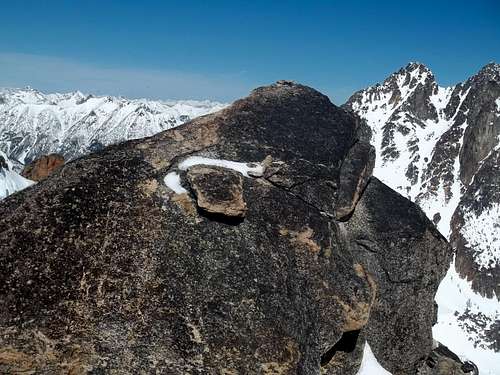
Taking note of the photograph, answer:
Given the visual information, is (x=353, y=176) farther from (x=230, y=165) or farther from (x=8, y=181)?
(x=8, y=181)

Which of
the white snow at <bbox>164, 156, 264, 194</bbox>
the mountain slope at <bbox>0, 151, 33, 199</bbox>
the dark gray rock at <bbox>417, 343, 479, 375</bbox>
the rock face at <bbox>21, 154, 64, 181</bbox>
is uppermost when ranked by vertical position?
the white snow at <bbox>164, 156, 264, 194</bbox>

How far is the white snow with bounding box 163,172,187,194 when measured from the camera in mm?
18734

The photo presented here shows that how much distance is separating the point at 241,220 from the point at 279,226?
1.59 metres

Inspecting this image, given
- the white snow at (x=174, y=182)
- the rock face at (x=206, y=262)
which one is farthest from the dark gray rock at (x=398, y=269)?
the white snow at (x=174, y=182)

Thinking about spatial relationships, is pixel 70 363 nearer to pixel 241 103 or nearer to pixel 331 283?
pixel 331 283

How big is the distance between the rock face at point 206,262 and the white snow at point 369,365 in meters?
0.73

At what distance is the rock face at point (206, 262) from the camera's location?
52.1ft

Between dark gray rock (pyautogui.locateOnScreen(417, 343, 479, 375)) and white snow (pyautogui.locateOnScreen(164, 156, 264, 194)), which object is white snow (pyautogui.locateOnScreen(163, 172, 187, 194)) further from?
dark gray rock (pyautogui.locateOnScreen(417, 343, 479, 375))

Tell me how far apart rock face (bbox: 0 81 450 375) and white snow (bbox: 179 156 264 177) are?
0.30ft

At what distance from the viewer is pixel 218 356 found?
1597 centimetres

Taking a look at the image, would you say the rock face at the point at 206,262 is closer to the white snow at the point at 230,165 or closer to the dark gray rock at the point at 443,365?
the white snow at the point at 230,165

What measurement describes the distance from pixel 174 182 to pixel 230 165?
256cm

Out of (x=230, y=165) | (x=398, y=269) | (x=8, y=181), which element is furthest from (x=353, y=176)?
(x=8, y=181)

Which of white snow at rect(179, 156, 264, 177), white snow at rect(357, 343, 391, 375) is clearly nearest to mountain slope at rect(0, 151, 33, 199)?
white snow at rect(179, 156, 264, 177)
